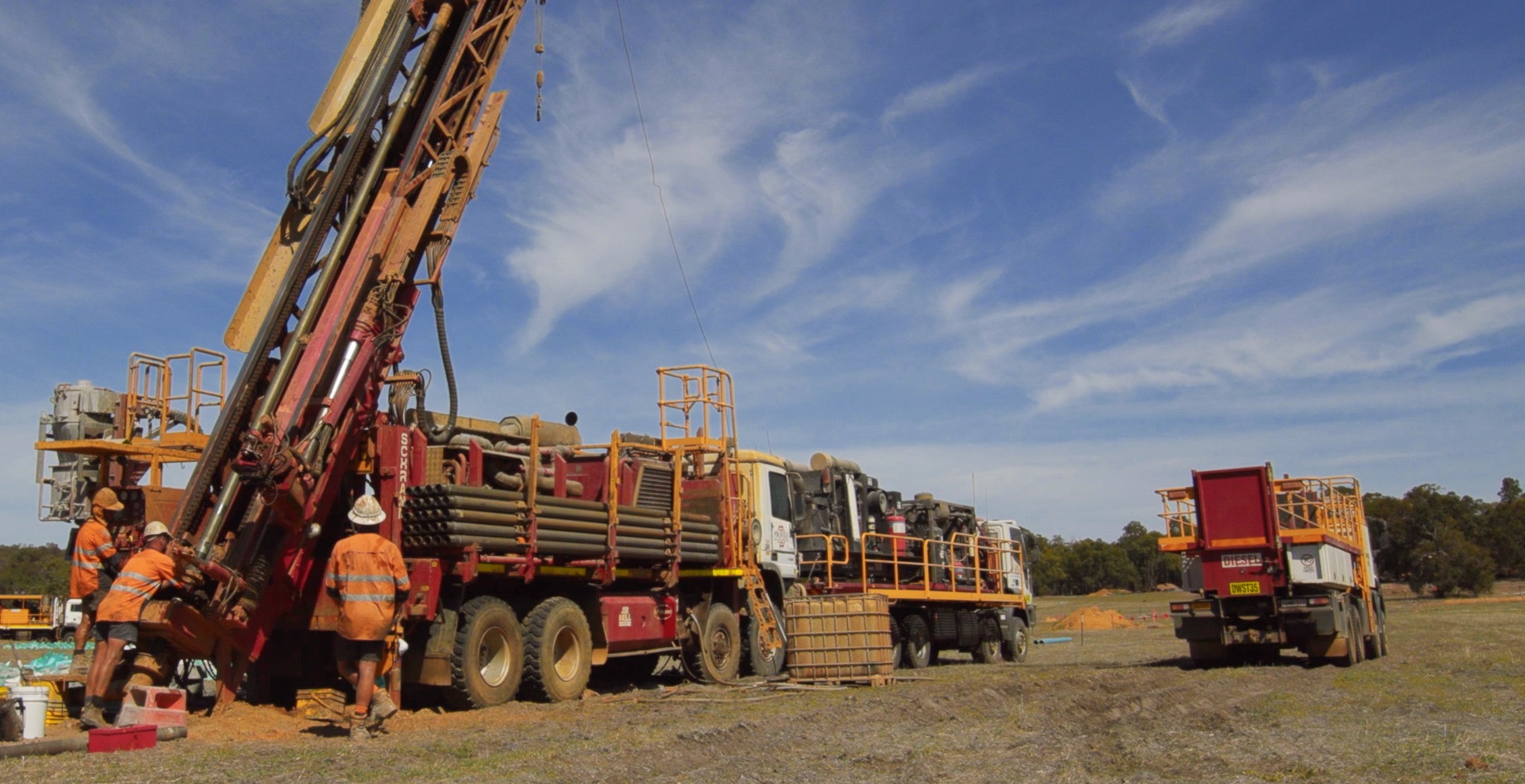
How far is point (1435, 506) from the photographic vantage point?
227 ft

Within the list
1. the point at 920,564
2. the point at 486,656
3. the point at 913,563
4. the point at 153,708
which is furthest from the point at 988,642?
the point at 153,708

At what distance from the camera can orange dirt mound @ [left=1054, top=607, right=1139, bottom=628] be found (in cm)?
3994

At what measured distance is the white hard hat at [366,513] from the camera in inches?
383

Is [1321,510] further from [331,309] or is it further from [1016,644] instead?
[331,309]

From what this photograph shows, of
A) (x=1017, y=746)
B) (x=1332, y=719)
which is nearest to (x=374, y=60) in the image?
(x=1017, y=746)

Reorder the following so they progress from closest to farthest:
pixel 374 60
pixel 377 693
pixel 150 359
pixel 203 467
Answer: pixel 377 693 → pixel 203 467 → pixel 374 60 → pixel 150 359

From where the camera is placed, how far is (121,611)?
9.18 metres

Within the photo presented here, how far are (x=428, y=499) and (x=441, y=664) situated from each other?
1.51m

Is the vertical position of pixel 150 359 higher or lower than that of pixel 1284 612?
higher

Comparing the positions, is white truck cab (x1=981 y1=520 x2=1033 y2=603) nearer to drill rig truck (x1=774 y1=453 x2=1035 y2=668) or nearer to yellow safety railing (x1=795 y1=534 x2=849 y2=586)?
drill rig truck (x1=774 y1=453 x2=1035 y2=668)

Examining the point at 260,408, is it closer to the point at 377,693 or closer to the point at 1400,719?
the point at 377,693

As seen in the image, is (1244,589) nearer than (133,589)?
No

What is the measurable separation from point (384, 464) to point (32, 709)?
11.1ft

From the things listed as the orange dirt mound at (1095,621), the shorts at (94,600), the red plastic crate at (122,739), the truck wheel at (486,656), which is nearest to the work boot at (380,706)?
the red plastic crate at (122,739)
